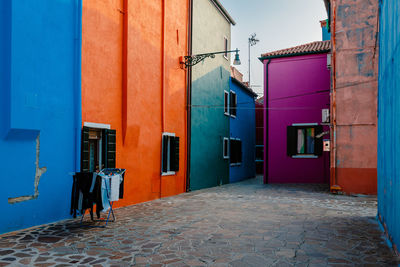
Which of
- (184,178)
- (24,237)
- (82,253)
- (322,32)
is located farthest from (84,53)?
(322,32)

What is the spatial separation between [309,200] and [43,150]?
8.16 meters

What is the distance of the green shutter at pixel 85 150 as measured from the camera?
8180mm

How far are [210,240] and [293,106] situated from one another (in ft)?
43.3

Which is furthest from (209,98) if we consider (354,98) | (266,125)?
(354,98)

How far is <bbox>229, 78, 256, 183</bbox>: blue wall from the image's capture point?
2045cm

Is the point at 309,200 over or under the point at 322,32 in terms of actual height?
under

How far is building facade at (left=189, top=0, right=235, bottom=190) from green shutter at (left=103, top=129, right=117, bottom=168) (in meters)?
5.55

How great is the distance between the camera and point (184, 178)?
13922 millimetres

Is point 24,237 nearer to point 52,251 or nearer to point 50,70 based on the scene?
point 52,251

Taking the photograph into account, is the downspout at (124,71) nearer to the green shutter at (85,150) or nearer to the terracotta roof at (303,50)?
the green shutter at (85,150)

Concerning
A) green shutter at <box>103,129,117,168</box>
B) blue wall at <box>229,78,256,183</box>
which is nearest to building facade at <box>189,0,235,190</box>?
blue wall at <box>229,78,256,183</box>

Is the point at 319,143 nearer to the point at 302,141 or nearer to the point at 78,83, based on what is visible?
the point at 302,141

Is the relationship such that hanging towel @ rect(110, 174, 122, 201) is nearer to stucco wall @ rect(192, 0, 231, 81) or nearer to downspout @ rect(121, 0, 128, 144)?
downspout @ rect(121, 0, 128, 144)

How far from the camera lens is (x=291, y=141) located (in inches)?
701
